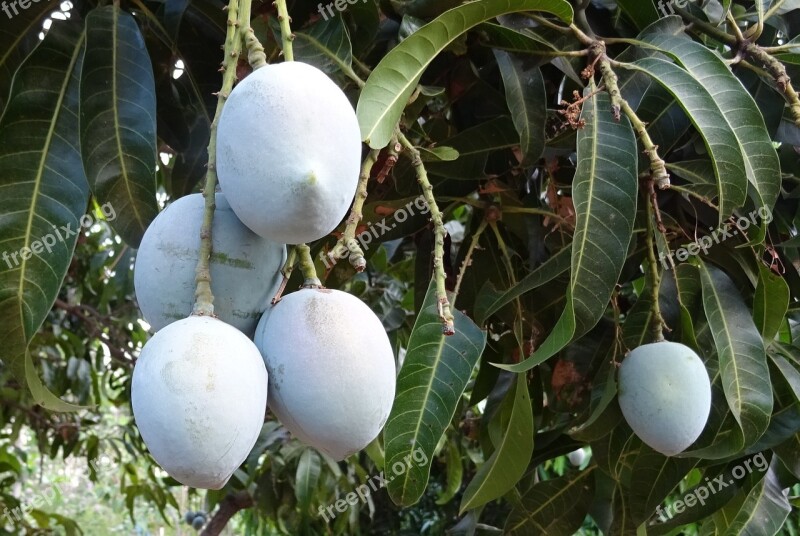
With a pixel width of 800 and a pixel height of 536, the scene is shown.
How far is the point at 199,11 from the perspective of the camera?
0.75m

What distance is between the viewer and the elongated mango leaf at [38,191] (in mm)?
581

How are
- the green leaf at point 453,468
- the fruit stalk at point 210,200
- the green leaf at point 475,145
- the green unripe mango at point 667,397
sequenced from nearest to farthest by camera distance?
the fruit stalk at point 210,200
the green unripe mango at point 667,397
the green leaf at point 475,145
the green leaf at point 453,468

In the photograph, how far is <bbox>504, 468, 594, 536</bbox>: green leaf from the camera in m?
1.03

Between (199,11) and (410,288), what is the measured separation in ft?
3.05

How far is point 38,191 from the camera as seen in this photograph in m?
0.63

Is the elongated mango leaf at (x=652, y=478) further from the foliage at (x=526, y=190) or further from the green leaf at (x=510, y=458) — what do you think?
the green leaf at (x=510, y=458)

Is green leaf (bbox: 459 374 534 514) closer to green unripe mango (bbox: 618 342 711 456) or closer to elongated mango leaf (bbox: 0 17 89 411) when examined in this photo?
green unripe mango (bbox: 618 342 711 456)

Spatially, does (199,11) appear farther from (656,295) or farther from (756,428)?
(756,428)

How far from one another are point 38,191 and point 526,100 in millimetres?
451

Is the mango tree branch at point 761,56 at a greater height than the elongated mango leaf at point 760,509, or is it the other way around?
the mango tree branch at point 761,56

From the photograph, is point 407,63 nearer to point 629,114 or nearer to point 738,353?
point 629,114

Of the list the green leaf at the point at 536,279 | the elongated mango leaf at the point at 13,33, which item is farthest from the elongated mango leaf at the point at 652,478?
the elongated mango leaf at the point at 13,33

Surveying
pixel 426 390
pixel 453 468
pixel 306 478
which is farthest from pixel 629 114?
pixel 453 468

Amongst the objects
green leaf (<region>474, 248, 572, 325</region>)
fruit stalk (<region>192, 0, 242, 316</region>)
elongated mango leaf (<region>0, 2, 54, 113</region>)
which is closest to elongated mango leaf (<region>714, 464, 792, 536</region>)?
green leaf (<region>474, 248, 572, 325</region>)
